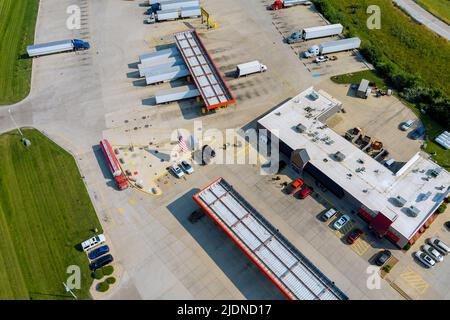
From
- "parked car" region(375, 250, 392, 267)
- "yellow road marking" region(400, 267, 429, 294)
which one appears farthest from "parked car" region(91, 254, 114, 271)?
"yellow road marking" region(400, 267, 429, 294)

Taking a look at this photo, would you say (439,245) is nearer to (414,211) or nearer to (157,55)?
(414,211)

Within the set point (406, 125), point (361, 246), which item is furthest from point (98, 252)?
point (406, 125)

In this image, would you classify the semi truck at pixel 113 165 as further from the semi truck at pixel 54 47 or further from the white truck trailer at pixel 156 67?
the semi truck at pixel 54 47

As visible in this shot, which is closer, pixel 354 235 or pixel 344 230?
pixel 354 235

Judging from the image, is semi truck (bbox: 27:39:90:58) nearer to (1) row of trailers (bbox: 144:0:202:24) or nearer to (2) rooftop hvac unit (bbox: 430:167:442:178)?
(1) row of trailers (bbox: 144:0:202:24)

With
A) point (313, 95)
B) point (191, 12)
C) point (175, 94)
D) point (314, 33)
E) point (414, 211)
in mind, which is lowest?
point (414, 211)

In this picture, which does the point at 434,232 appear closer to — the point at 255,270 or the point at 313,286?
the point at 313,286
